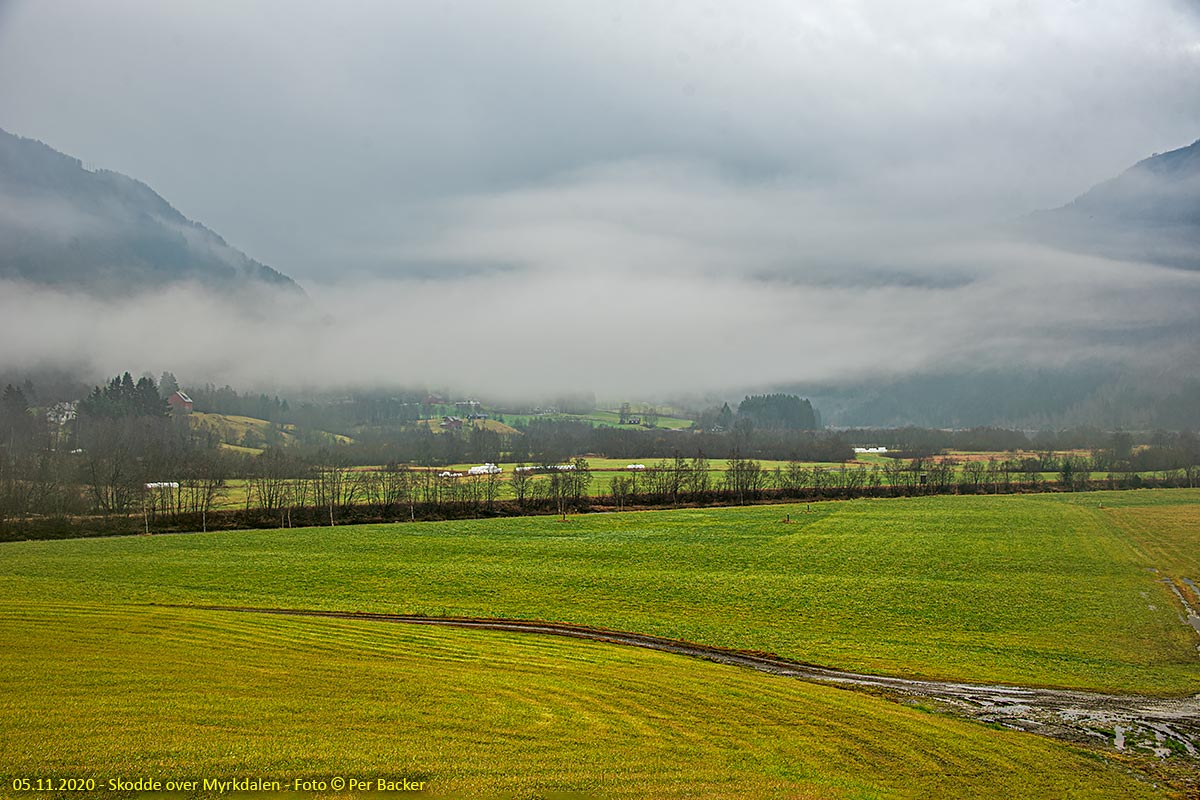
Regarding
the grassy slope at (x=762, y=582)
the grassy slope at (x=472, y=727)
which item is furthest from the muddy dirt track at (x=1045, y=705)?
the grassy slope at (x=472, y=727)

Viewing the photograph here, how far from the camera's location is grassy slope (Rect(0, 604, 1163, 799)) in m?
22.2

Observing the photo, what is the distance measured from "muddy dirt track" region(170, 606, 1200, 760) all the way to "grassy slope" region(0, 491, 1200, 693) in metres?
2.39

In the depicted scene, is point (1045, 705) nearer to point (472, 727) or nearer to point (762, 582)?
point (472, 727)

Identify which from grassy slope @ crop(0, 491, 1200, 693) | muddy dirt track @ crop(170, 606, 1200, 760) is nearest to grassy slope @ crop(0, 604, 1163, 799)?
muddy dirt track @ crop(170, 606, 1200, 760)

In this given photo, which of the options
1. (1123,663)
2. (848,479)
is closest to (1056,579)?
(1123,663)

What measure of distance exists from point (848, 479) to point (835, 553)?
10279 centimetres

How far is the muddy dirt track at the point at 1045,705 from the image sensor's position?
31.0 meters

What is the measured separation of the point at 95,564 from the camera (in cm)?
7425

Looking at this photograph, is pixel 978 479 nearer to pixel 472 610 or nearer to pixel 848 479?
pixel 848 479

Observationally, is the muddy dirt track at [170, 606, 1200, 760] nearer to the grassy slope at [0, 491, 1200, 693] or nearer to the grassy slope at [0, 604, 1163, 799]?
the grassy slope at [0, 491, 1200, 693]

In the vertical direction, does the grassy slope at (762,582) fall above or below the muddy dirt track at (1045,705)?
below

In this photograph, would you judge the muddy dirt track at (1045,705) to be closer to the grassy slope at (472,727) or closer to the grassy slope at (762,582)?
the grassy slope at (762,582)

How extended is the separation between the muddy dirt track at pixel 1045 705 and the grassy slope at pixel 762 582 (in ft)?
7.84

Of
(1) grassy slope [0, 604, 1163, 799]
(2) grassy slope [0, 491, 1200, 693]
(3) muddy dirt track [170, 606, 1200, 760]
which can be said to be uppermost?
(1) grassy slope [0, 604, 1163, 799]
